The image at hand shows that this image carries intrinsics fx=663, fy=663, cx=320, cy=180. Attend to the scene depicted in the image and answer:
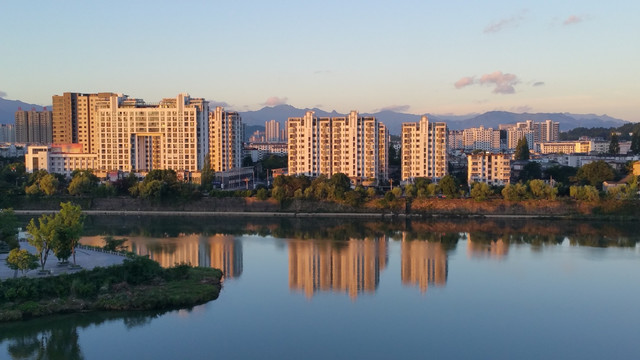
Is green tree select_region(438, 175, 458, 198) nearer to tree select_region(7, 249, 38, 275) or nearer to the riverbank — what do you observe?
the riverbank

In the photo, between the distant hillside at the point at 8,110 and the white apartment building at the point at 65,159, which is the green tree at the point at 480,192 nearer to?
the white apartment building at the point at 65,159

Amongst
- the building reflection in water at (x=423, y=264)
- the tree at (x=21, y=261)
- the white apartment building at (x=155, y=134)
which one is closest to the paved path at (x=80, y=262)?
the tree at (x=21, y=261)

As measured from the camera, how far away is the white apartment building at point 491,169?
16.2m

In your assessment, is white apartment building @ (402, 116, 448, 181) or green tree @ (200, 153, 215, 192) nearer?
green tree @ (200, 153, 215, 192)

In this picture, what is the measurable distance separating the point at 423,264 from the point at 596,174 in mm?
8686

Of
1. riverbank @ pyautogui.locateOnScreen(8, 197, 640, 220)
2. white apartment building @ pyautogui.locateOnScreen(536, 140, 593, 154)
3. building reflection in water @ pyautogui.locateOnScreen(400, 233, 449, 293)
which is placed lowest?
building reflection in water @ pyautogui.locateOnScreen(400, 233, 449, 293)

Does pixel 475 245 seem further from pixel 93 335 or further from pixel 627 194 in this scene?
pixel 93 335

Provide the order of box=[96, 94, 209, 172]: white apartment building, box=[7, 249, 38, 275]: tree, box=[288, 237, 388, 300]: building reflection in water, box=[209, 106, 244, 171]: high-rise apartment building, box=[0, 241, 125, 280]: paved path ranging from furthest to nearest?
box=[209, 106, 244, 171]: high-rise apartment building → box=[96, 94, 209, 172]: white apartment building → box=[288, 237, 388, 300]: building reflection in water → box=[0, 241, 125, 280]: paved path → box=[7, 249, 38, 275]: tree

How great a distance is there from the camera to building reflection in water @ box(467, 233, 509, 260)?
30.6 feet

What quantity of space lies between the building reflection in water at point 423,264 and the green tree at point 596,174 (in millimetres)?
6955

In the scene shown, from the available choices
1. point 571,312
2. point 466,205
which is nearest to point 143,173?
point 466,205

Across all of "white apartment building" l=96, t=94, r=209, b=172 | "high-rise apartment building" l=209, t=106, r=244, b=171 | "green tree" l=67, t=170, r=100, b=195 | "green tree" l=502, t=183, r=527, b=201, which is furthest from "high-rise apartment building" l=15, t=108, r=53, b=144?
"green tree" l=502, t=183, r=527, b=201

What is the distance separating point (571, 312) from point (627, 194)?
7.48 meters

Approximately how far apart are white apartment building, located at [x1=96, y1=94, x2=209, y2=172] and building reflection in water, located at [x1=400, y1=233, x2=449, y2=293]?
8877mm
